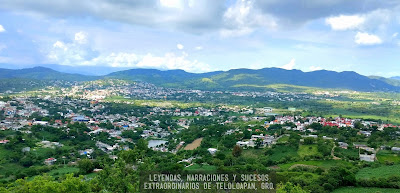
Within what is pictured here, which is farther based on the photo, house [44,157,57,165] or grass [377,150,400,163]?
house [44,157,57,165]

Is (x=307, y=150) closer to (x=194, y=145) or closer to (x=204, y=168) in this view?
(x=204, y=168)

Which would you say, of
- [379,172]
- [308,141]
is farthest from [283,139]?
[379,172]

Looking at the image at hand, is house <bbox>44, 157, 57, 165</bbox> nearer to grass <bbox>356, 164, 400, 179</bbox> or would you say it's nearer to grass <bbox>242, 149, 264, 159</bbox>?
grass <bbox>242, 149, 264, 159</bbox>

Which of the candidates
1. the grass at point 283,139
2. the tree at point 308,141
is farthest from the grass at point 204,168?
the tree at point 308,141

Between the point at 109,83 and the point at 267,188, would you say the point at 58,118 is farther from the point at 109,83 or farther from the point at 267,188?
the point at 109,83

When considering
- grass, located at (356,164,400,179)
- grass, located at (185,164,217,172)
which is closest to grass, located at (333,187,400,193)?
grass, located at (356,164,400,179)

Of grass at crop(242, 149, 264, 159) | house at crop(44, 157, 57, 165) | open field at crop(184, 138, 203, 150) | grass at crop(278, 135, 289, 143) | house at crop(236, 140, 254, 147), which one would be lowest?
house at crop(44, 157, 57, 165)

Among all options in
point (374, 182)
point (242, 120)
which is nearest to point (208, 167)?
point (374, 182)
